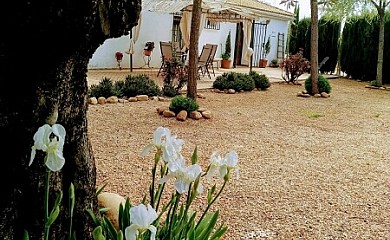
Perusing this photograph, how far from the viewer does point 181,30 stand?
1385 centimetres

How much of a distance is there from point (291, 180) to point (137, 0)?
3.34 metres

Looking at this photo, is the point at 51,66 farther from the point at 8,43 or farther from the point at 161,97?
the point at 161,97

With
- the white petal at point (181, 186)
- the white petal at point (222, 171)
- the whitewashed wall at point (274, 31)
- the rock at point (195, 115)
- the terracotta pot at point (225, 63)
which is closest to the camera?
the white petal at point (181, 186)

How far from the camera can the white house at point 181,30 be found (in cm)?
1391

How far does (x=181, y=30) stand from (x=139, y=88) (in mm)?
5266

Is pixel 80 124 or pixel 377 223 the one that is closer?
pixel 80 124

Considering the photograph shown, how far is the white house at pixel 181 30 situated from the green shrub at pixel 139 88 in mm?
2945

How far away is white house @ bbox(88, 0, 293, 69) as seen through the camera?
45.6ft

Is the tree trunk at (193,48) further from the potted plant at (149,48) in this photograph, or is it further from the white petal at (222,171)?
the potted plant at (149,48)

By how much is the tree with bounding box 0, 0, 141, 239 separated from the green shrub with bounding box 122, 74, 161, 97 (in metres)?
7.39

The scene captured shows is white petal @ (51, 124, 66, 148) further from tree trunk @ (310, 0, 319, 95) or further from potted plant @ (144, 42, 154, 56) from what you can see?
potted plant @ (144, 42, 154, 56)

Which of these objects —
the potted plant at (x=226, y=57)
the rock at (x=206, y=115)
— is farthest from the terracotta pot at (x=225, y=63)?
the rock at (x=206, y=115)

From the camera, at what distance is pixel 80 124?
1655mm

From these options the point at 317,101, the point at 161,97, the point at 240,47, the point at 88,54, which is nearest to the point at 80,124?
the point at 88,54
